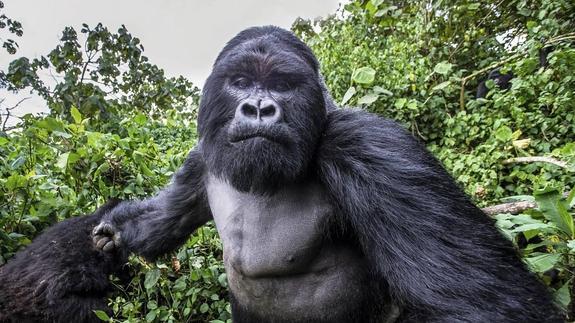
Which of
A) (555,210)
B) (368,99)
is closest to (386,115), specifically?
(368,99)

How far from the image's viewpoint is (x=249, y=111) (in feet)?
6.48

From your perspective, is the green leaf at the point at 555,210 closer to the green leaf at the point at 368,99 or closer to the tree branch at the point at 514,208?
the tree branch at the point at 514,208

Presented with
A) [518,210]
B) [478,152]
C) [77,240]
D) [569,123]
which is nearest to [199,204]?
[77,240]

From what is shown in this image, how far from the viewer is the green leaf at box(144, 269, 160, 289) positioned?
2574 mm

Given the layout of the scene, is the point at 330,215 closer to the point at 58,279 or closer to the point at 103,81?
the point at 58,279

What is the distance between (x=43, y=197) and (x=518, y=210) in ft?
9.30

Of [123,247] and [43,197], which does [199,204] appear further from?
[43,197]

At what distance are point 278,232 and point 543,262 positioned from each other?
1.17 meters

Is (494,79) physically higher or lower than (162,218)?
higher

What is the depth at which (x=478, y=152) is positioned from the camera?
12.9 feet

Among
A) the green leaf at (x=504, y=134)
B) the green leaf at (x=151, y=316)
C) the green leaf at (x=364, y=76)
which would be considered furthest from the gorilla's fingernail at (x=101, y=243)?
the green leaf at (x=504, y=134)

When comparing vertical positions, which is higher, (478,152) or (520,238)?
(478,152)

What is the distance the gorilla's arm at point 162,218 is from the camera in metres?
2.74

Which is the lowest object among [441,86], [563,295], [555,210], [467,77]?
[563,295]
